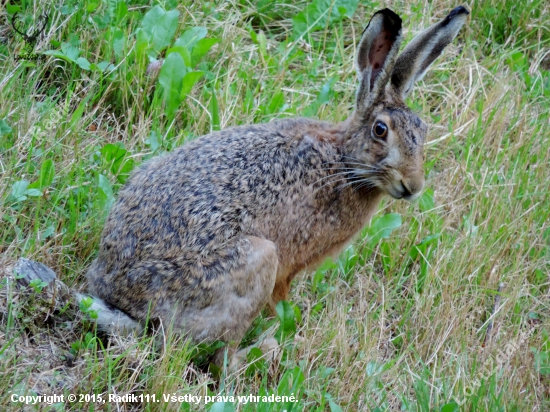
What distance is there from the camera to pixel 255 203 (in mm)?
4734

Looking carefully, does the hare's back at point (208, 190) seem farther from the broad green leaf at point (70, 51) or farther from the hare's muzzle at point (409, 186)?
the broad green leaf at point (70, 51)

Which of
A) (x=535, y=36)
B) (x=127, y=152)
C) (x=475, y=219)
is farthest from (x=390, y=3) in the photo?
(x=127, y=152)

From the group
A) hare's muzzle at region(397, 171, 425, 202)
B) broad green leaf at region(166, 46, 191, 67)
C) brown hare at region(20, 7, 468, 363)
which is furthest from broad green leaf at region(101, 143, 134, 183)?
hare's muzzle at region(397, 171, 425, 202)

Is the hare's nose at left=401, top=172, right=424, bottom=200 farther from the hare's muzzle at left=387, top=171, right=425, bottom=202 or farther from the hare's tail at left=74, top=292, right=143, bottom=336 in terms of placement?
the hare's tail at left=74, top=292, right=143, bottom=336

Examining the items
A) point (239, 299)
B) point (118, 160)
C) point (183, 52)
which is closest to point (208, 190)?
point (239, 299)

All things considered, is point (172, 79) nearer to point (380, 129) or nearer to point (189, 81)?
point (189, 81)

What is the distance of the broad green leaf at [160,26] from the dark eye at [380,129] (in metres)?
1.88

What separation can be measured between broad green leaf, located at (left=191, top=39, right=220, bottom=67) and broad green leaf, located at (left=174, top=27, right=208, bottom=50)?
0.20ft

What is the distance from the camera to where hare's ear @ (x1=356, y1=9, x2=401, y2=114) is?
4.80 m

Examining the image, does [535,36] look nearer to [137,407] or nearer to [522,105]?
[522,105]

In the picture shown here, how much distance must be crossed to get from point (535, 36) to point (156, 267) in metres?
4.48

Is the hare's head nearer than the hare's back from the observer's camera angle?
No

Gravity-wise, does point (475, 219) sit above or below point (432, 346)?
above

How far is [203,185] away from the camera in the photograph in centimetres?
464
